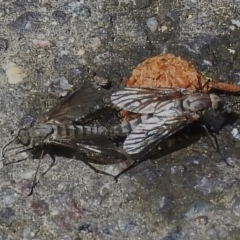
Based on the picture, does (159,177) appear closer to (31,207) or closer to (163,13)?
(31,207)

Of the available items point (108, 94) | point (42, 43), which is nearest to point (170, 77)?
point (108, 94)

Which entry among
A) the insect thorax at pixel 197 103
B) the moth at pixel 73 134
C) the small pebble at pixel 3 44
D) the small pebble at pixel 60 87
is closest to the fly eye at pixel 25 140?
the moth at pixel 73 134

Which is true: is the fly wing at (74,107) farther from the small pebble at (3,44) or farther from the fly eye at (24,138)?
the small pebble at (3,44)

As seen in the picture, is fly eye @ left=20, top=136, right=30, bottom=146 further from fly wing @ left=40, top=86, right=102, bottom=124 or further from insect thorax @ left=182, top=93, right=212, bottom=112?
insect thorax @ left=182, top=93, right=212, bottom=112

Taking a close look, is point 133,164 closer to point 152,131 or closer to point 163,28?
point 152,131

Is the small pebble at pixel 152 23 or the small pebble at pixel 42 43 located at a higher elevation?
the small pebble at pixel 152 23
